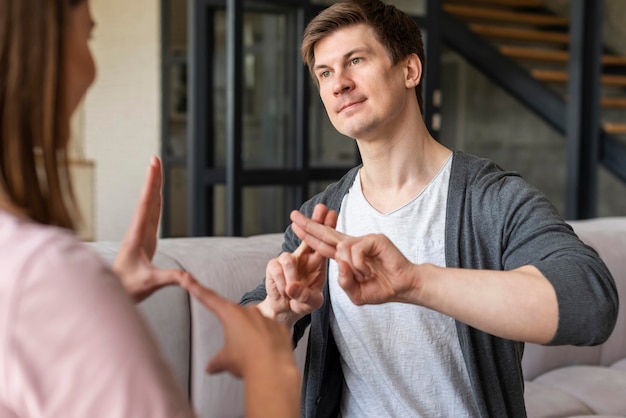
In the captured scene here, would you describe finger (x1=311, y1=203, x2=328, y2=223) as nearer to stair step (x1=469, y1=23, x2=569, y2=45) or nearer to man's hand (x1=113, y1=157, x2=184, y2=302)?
man's hand (x1=113, y1=157, x2=184, y2=302)

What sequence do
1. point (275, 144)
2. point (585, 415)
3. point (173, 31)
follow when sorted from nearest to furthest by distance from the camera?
point (585, 415) → point (275, 144) → point (173, 31)

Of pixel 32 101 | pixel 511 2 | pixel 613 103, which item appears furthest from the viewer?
pixel 511 2

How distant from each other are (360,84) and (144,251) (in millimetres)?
895

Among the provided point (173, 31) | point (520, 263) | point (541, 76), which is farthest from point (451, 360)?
point (173, 31)

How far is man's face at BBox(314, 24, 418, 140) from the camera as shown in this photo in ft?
5.40

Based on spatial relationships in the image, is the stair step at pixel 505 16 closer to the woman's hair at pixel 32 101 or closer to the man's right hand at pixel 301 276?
the man's right hand at pixel 301 276

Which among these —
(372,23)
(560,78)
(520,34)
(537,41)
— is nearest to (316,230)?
(372,23)

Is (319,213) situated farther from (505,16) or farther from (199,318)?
(505,16)

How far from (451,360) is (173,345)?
854mm

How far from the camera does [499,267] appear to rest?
152 cm

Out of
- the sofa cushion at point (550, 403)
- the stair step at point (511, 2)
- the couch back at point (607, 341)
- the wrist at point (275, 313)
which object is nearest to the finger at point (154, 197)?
the wrist at point (275, 313)

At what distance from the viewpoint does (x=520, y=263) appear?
137 cm

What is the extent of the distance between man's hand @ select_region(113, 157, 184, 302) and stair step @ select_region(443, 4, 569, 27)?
228 inches

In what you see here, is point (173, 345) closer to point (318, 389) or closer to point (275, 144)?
point (318, 389)
